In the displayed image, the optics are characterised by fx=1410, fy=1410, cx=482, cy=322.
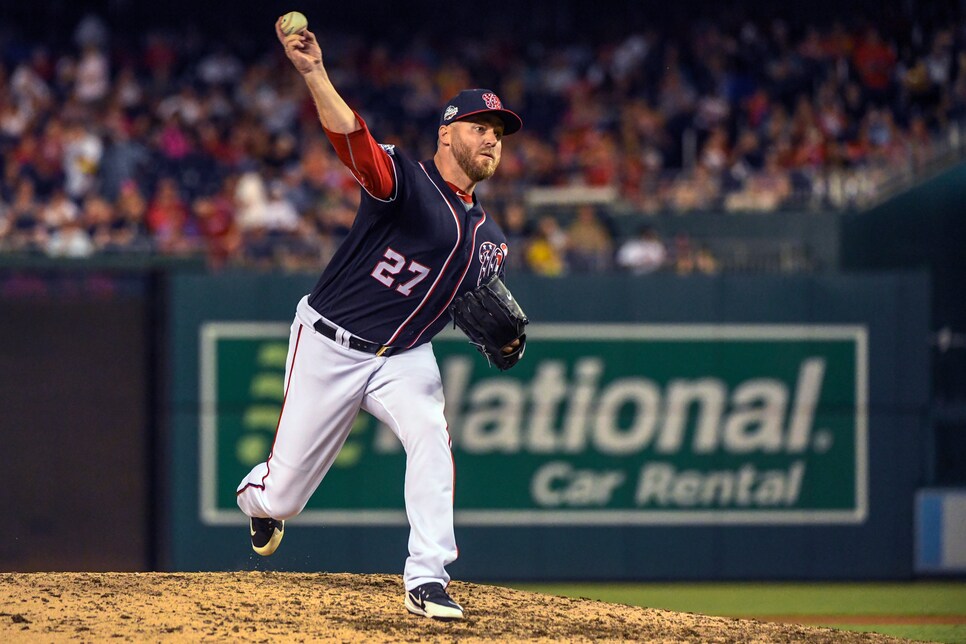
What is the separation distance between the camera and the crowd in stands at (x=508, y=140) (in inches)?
431

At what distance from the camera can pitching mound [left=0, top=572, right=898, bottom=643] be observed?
4.76 m

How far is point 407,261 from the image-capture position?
16.2 feet

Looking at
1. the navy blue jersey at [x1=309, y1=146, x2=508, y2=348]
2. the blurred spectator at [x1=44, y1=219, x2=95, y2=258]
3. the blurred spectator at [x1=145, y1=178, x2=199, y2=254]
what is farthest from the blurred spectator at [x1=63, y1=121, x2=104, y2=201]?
the navy blue jersey at [x1=309, y1=146, x2=508, y2=348]

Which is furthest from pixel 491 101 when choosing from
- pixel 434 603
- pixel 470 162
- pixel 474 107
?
pixel 434 603

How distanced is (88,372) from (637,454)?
3509 mm

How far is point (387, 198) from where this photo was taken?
4773 mm

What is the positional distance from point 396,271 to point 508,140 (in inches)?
341

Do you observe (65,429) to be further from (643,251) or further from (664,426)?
(643,251)

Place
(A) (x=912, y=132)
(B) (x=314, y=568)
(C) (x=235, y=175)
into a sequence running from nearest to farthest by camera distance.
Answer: (B) (x=314, y=568) < (C) (x=235, y=175) < (A) (x=912, y=132)

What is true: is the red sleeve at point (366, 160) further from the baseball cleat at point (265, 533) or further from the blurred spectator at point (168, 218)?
the blurred spectator at point (168, 218)

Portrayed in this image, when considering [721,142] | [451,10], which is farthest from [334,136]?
[451,10]

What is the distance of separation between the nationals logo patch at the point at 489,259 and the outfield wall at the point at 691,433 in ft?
12.8

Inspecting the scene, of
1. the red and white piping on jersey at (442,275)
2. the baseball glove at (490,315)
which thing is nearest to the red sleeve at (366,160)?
the red and white piping on jersey at (442,275)

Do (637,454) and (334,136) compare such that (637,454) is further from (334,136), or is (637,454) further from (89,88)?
(89,88)
